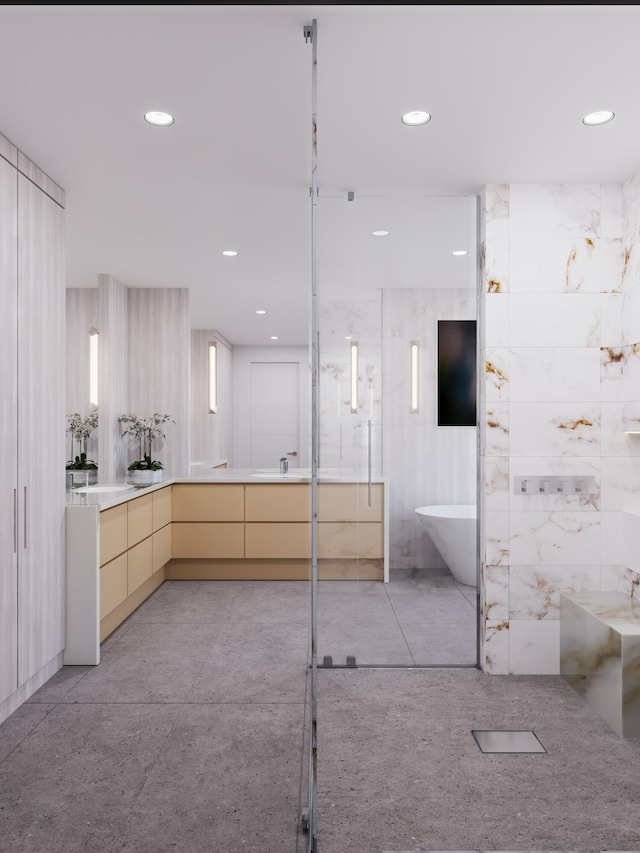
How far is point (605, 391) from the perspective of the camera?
3279 millimetres

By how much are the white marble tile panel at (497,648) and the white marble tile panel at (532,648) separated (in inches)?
1.0

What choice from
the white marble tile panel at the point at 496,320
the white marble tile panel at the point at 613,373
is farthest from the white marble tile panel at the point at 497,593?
the white marble tile panel at the point at 496,320

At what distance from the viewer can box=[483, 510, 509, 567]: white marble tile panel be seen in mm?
3285

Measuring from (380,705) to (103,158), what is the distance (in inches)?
109

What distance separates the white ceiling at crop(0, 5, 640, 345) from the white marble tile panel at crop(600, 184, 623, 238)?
0.23 ft

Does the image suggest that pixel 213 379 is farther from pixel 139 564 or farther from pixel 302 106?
pixel 302 106

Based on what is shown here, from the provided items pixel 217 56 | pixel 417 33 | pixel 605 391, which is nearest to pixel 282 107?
pixel 217 56

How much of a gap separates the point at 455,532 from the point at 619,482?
851 mm

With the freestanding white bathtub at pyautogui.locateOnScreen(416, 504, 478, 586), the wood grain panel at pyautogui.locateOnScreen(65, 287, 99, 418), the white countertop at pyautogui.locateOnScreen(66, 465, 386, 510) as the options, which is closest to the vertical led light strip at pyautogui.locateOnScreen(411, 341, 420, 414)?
the white countertop at pyautogui.locateOnScreen(66, 465, 386, 510)

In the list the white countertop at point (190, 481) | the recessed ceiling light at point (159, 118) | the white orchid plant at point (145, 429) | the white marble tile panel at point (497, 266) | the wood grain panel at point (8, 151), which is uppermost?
the recessed ceiling light at point (159, 118)

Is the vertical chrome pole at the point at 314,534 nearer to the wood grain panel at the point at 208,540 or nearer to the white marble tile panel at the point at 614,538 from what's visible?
the white marble tile panel at the point at 614,538

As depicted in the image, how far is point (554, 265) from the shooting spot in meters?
3.29

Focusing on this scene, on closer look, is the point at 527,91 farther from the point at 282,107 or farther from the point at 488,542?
the point at 488,542

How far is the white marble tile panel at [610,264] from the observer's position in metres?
3.28
